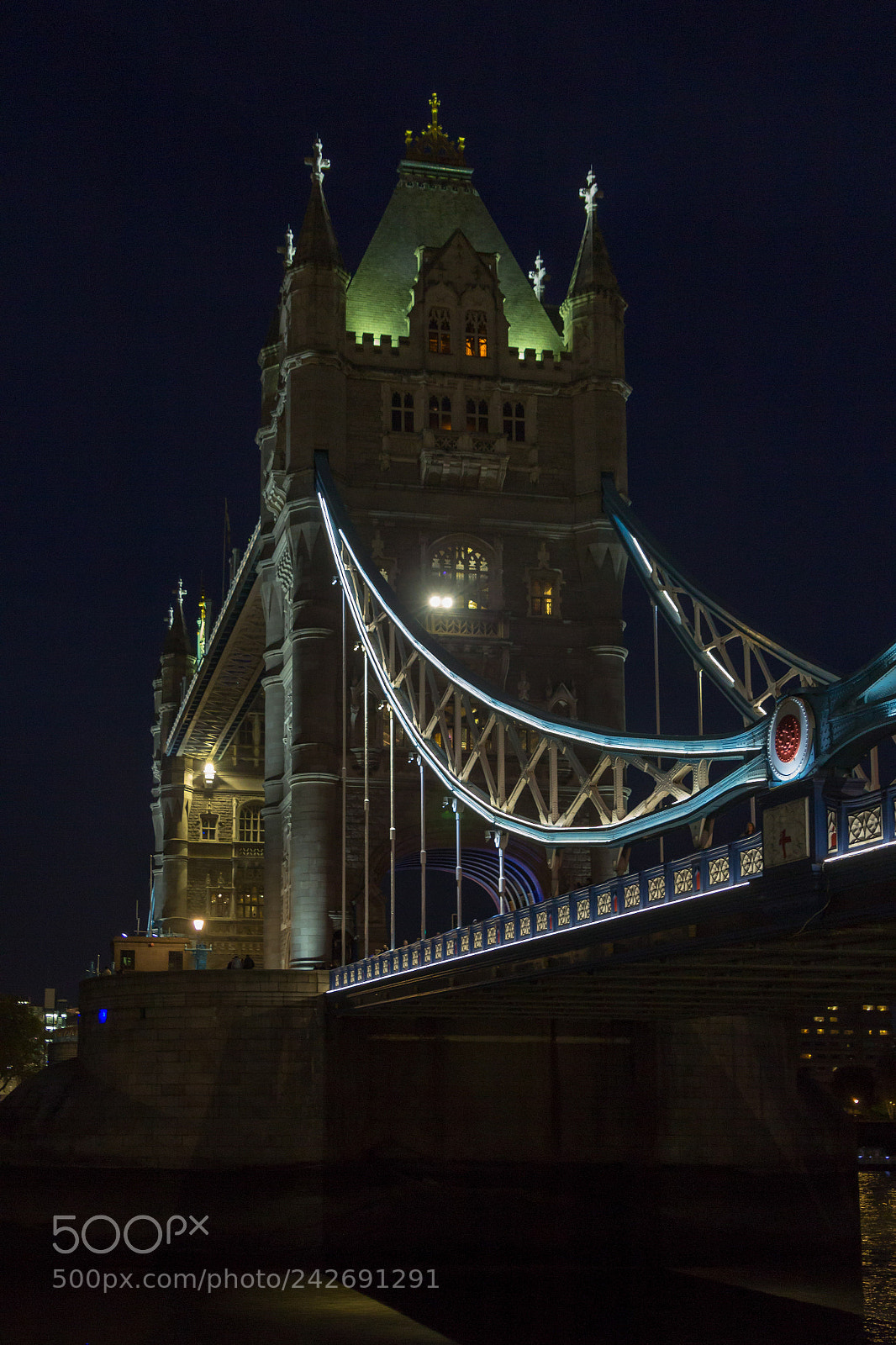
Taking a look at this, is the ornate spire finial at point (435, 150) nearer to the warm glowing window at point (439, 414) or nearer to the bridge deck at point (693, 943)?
the warm glowing window at point (439, 414)

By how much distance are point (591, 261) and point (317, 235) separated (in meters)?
8.75

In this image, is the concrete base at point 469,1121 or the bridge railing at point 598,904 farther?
the concrete base at point 469,1121

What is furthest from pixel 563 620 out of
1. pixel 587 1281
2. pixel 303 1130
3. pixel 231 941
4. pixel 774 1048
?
pixel 231 941

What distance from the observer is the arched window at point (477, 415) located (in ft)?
164

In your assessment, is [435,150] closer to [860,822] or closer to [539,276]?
[539,276]

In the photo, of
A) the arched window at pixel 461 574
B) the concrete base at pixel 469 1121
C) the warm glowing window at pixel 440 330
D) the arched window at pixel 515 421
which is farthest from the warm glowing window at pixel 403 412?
the concrete base at pixel 469 1121

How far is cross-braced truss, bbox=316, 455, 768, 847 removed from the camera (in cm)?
2347

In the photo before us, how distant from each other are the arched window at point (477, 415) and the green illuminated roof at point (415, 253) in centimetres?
288

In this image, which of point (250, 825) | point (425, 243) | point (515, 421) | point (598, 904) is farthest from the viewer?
point (250, 825)

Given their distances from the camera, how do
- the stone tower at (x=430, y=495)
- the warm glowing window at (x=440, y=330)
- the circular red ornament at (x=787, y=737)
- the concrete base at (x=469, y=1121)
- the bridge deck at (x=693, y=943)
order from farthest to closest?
1. the warm glowing window at (x=440, y=330)
2. the stone tower at (x=430, y=495)
3. the concrete base at (x=469, y=1121)
4. the circular red ornament at (x=787, y=737)
5. the bridge deck at (x=693, y=943)

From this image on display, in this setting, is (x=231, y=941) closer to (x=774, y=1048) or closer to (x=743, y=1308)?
(x=774, y=1048)

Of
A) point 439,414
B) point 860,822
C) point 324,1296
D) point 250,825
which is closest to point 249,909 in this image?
point 250,825

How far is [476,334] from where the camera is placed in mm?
51062

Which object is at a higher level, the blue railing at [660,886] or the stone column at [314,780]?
the stone column at [314,780]
